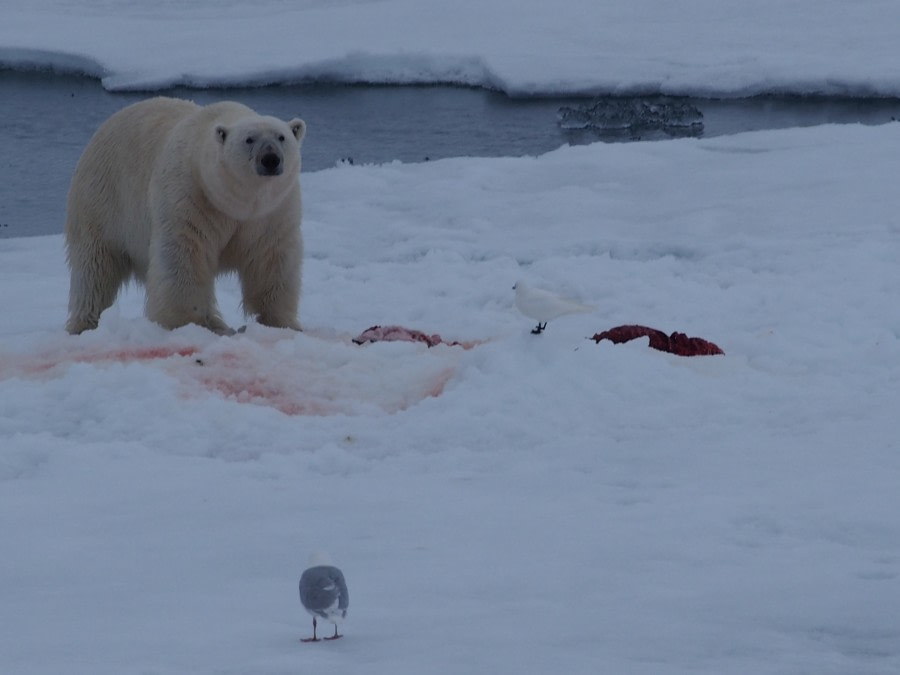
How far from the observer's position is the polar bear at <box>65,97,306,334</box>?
5.06 meters

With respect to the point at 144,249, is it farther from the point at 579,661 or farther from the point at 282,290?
the point at 579,661

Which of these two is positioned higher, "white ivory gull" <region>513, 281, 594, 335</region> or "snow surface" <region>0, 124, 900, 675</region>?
"white ivory gull" <region>513, 281, 594, 335</region>

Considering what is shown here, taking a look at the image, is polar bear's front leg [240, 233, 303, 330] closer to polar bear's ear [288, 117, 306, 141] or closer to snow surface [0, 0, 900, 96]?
polar bear's ear [288, 117, 306, 141]

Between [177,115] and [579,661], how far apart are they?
4003 millimetres

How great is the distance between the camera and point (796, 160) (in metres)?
9.31

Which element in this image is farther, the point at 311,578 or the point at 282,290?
the point at 282,290

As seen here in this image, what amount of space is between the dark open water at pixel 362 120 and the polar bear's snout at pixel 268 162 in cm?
569

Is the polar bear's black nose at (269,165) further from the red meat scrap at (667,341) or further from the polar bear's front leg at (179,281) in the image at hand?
the red meat scrap at (667,341)

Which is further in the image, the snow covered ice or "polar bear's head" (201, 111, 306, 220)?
"polar bear's head" (201, 111, 306, 220)

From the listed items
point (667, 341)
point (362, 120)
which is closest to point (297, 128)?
point (667, 341)

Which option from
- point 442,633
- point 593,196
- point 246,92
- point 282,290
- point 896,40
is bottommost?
point 442,633

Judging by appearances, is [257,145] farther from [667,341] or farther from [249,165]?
[667,341]

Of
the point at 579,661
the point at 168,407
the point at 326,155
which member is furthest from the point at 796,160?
the point at 579,661

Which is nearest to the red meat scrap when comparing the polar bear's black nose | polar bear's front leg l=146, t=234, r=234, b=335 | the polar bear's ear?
the polar bear's black nose
